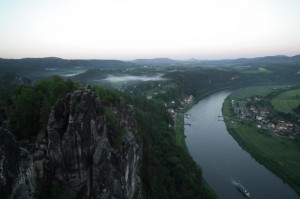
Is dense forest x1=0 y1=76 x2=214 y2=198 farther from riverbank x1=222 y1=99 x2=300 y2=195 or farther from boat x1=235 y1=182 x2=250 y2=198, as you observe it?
riverbank x1=222 y1=99 x2=300 y2=195

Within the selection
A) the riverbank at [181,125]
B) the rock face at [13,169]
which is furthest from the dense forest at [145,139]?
the riverbank at [181,125]

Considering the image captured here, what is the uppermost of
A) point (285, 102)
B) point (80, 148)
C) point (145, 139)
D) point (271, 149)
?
point (80, 148)

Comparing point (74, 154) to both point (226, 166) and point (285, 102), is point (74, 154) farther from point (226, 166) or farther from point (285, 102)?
point (285, 102)

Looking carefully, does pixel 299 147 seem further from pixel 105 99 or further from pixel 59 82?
pixel 59 82

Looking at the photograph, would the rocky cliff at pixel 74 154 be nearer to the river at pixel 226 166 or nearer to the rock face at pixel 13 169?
the rock face at pixel 13 169

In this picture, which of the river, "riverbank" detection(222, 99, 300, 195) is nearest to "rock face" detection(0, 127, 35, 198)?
the river

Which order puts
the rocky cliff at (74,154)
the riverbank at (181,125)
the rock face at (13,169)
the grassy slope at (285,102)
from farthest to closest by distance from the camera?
the grassy slope at (285,102), the riverbank at (181,125), the rocky cliff at (74,154), the rock face at (13,169)

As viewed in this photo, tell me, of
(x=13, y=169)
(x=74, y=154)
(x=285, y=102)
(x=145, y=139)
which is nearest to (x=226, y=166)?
(x=145, y=139)

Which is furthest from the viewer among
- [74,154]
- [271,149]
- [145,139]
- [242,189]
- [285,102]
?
[285,102]
